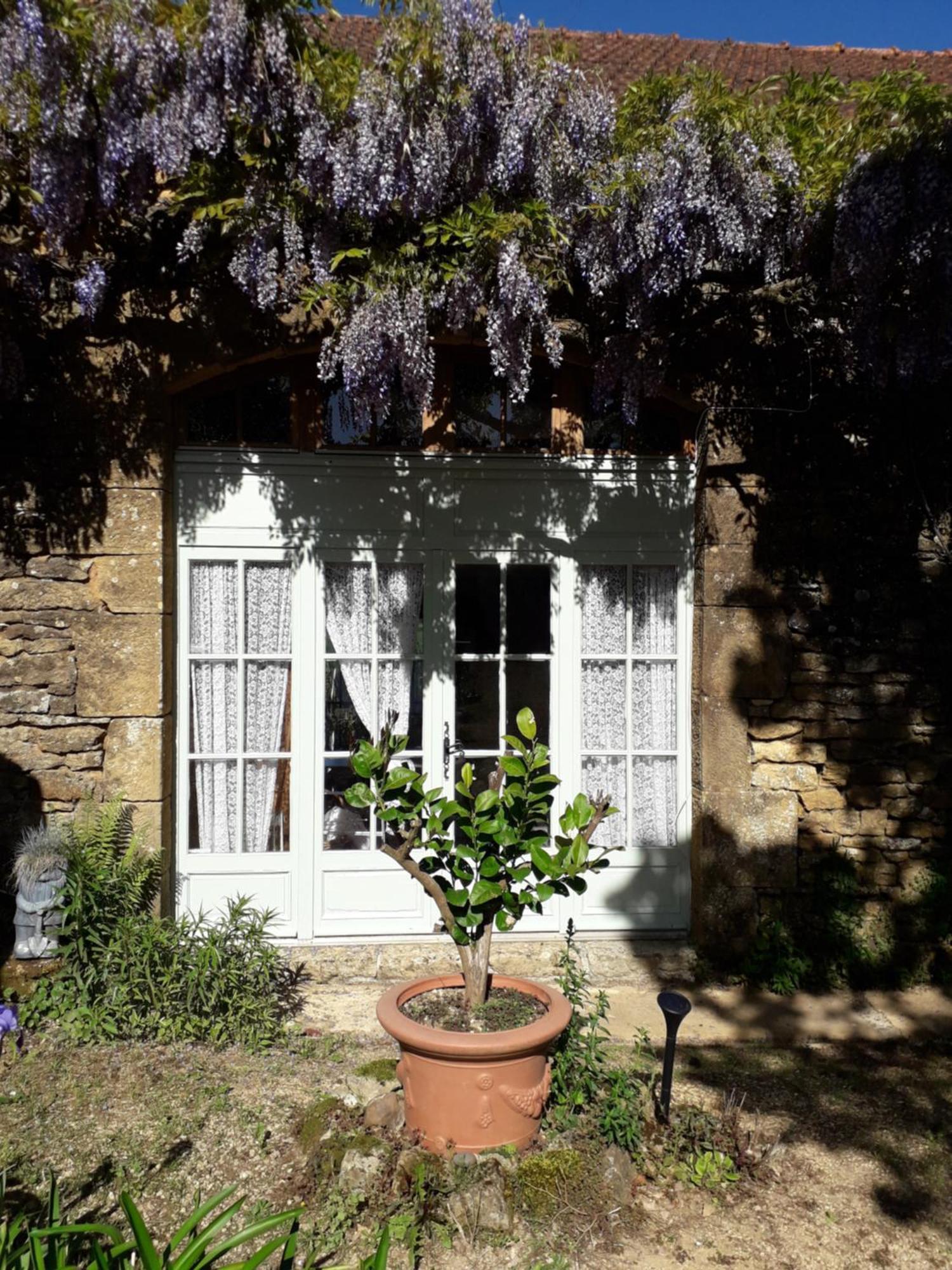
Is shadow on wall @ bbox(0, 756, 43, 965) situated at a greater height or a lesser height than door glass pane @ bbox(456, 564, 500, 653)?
lesser

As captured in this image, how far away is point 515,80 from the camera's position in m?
3.33

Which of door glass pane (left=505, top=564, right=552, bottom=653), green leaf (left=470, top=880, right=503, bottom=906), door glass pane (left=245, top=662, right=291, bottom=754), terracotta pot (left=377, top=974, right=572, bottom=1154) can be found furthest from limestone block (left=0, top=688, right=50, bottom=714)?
green leaf (left=470, top=880, right=503, bottom=906)

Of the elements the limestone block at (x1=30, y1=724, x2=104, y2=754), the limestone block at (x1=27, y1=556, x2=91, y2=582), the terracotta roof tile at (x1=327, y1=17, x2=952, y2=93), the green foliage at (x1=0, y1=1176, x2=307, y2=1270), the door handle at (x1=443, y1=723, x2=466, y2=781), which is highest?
the terracotta roof tile at (x1=327, y1=17, x2=952, y2=93)

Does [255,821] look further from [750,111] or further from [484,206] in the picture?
[750,111]

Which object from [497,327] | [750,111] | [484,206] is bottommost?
[497,327]

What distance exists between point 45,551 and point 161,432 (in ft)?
2.23

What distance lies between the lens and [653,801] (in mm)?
4328

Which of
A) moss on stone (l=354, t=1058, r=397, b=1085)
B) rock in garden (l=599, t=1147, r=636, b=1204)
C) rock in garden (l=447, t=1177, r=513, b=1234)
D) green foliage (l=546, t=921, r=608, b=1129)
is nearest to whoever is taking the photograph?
rock in garden (l=447, t=1177, r=513, b=1234)

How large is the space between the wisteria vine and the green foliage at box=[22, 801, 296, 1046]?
201 cm

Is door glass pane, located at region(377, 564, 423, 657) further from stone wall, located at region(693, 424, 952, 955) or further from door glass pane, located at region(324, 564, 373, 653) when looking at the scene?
stone wall, located at region(693, 424, 952, 955)

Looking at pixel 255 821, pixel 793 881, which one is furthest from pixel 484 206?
pixel 793 881

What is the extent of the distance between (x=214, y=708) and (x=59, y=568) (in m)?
0.87

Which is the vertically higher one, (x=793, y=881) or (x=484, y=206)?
(x=484, y=206)

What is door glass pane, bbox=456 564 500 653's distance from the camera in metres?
4.28
